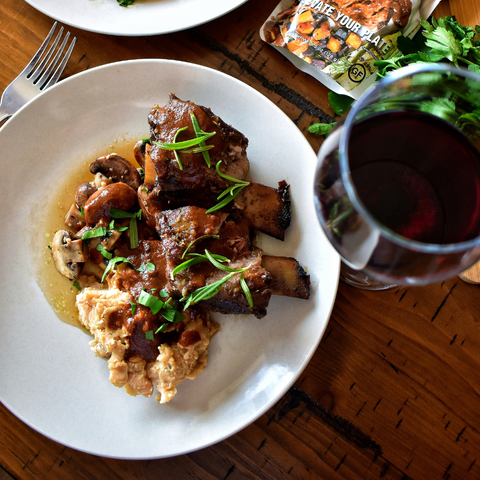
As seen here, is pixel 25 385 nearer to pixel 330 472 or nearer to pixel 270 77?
pixel 330 472

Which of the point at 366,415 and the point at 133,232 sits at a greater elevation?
the point at 133,232

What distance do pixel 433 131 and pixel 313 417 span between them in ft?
5.43

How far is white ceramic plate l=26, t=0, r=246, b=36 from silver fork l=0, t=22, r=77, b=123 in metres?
A: 0.15

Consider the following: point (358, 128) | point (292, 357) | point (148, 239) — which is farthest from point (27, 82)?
point (292, 357)

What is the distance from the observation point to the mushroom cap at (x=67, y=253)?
2.25 meters

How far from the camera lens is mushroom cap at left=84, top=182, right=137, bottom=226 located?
7.22 feet

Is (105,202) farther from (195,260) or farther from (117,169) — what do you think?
(195,260)

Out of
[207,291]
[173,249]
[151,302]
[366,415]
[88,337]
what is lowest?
[366,415]

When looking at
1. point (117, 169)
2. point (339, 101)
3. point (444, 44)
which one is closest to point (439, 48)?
point (444, 44)

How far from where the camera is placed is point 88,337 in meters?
2.28

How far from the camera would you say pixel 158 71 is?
2.26 metres

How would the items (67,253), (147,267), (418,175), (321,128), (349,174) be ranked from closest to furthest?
(349,174) → (418,175) → (147,267) → (67,253) → (321,128)

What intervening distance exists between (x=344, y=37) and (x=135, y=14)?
1.24 metres

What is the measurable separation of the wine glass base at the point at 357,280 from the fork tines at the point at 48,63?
2.06 metres
